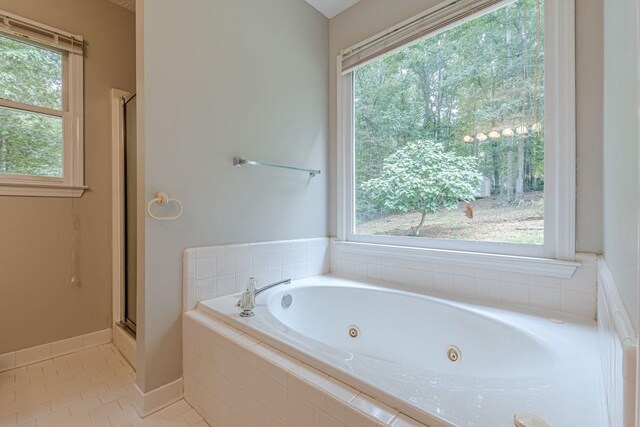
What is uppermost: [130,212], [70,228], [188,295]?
[130,212]

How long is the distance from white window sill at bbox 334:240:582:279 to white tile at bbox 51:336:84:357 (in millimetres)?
2046

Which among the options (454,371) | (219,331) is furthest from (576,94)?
(219,331)

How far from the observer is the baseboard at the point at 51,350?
178cm

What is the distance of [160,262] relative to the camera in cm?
A: 145

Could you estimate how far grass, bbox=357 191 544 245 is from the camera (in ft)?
4.80

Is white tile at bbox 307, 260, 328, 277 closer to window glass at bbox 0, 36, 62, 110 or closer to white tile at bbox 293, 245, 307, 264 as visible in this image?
white tile at bbox 293, 245, 307, 264

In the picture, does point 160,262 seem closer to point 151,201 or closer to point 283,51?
point 151,201

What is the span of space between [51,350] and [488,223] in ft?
9.45

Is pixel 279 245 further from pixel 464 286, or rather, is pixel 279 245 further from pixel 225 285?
pixel 464 286

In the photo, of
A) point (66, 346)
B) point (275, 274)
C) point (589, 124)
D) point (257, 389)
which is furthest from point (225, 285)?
Answer: point (589, 124)

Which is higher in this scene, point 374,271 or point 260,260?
point 260,260

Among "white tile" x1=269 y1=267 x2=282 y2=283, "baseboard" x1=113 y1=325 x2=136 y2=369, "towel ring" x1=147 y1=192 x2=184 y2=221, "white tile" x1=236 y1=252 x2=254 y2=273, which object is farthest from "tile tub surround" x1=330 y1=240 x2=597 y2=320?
"baseboard" x1=113 y1=325 x2=136 y2=369

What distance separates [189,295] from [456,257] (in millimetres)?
1490

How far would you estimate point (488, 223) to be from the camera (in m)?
1.61
